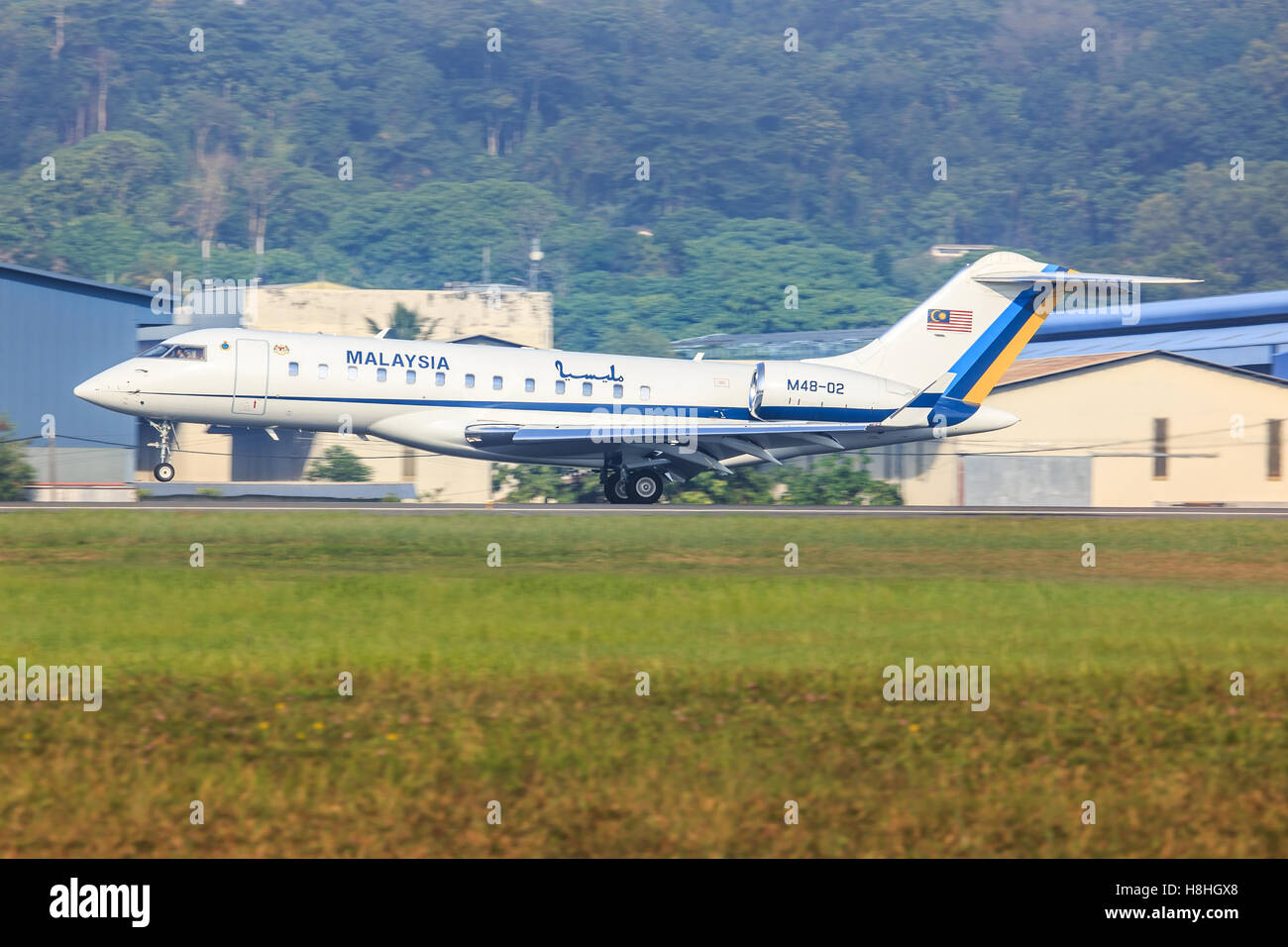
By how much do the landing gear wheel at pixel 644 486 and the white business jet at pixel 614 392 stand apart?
29 mm

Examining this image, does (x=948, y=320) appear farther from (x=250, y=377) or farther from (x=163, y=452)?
(x=163, y=452)

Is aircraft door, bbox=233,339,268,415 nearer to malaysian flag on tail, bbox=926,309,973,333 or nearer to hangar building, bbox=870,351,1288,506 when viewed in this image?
malaysian flag on tail, bbox=926,309,973,333

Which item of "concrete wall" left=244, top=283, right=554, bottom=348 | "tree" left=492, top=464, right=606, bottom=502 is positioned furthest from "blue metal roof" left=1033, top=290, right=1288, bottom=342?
"tree" left=492, top=464, right=606, bottom=502

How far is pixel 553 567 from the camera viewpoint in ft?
66.6

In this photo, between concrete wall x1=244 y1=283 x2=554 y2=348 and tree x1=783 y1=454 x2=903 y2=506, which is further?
concrete wall x1=244 y1=283 x2=554 y2=348

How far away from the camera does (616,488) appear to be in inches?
1246

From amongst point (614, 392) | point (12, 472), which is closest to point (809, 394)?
point (614, 392)

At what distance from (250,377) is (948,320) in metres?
14.6

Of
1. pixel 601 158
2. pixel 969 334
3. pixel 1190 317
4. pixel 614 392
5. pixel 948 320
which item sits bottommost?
pixel 614 392

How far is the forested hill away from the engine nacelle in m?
75.5

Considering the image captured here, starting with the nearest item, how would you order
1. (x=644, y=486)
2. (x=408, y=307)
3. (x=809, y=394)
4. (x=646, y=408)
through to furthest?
(x=646, y=408) < (x=644, y=486) < (x=809, y=394) < (x=408, y=307)

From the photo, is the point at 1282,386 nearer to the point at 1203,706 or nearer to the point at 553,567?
the point at 553,567

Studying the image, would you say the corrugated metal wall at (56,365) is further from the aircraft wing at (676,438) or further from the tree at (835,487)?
the tree at (835,487)

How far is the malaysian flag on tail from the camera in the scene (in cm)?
3291
